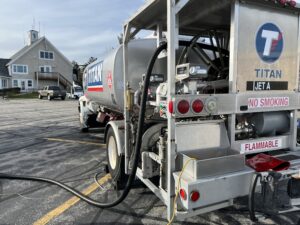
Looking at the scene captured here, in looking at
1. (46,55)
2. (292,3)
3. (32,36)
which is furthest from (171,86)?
(32,36)

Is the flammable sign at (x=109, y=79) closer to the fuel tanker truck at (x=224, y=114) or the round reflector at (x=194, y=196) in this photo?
the fuel tanker truck at (x=224, y=114)

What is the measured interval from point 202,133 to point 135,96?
1.38 meters

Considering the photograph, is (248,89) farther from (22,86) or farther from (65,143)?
(22,86)

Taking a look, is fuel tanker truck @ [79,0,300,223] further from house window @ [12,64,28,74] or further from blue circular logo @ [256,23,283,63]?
house window @ [12,64,28,74]

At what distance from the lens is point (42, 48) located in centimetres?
4872

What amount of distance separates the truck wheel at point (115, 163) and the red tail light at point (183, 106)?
1.92 meters

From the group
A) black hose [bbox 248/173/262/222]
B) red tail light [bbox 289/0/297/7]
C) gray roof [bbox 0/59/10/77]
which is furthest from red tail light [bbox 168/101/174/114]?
gray roof [bbox 0/59/10/77]

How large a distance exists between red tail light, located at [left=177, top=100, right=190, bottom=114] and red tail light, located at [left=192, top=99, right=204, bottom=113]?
0.22 ft

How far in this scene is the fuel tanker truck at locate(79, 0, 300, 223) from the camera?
2.58 metres

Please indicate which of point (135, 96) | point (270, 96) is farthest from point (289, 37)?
point (135, 96)

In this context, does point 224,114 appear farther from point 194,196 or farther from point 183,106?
point 194,196

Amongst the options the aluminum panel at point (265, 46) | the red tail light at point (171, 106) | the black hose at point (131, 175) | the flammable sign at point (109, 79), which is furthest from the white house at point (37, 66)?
the red tail light at point (171, 106)

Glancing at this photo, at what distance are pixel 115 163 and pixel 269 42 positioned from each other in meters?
3.01

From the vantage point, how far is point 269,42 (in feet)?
10.3
